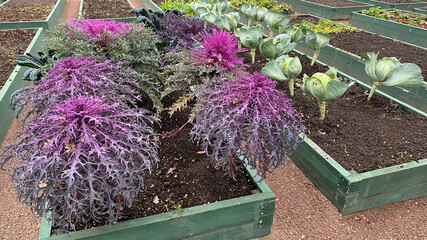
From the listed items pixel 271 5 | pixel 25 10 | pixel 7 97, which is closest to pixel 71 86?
pixel 7 97

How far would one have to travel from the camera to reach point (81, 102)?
1412 mm

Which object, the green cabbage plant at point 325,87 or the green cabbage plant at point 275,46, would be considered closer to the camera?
the green cabbage plant at point 325,87

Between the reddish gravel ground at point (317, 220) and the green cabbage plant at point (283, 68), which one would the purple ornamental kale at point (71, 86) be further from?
the green cabbage plant at point (283, 68)

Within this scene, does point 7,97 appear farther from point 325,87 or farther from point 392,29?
point 392,29

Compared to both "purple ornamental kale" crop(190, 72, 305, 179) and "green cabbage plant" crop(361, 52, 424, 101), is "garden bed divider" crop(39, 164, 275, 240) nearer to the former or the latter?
"purple ornamental kale" crop(190, 72, 305, 179)

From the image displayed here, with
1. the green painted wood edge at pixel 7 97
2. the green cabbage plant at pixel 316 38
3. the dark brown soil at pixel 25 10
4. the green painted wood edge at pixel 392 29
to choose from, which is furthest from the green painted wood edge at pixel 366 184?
the dark brown soil at pixel 25 10

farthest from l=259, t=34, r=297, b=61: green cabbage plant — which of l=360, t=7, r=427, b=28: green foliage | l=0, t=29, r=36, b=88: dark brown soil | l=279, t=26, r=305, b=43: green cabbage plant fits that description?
l=360, t=7, r=427, b=28: green foliage

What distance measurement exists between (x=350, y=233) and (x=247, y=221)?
2.62 ft

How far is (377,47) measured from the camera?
4773mm

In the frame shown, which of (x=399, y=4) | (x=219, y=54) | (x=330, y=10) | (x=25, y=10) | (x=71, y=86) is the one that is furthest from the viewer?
(x=399, y=4)

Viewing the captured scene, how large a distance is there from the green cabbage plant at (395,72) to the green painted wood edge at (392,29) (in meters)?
3.51

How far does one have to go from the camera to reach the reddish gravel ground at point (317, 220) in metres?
2.09

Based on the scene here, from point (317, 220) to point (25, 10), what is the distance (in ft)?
26.9

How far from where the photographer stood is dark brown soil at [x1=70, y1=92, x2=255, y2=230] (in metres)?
1.84
